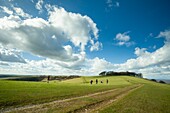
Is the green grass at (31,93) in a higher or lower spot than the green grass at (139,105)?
higher

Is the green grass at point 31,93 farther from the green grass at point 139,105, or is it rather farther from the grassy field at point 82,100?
the green grass at point 139,105

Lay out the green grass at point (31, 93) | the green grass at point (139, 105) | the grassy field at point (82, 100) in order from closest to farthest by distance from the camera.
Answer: the green grass at point (139, 105)
the grassy field at point (82, 100)
the green grass at point (31, 93)

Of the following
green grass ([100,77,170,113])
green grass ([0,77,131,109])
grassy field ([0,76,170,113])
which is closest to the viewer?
green grass ([100,77,170,113])

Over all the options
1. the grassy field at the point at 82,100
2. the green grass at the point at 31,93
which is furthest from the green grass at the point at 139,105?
the green grass at the point at 31,93

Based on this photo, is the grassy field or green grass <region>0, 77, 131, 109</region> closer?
the grassy field

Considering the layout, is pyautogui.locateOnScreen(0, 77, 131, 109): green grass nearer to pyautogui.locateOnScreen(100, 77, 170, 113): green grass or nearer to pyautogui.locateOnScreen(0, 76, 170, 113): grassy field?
pyautogui.locateOnScreen(0, 76, 170, 113): grassy field

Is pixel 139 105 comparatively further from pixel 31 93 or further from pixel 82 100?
pixel 31 93

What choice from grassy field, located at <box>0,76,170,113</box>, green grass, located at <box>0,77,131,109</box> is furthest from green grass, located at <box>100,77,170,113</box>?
green grass, located at <box>0,77,131,109</box>

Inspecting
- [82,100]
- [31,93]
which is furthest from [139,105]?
[31,93]

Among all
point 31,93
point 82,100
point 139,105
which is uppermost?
point 31,93

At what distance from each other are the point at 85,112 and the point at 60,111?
107 inches

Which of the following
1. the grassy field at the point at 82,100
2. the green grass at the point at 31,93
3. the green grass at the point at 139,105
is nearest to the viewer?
the green grass at the point at 139,105

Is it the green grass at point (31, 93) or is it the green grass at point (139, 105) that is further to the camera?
the green grass at point (31, 93)

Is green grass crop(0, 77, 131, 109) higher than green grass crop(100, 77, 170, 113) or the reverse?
higher
